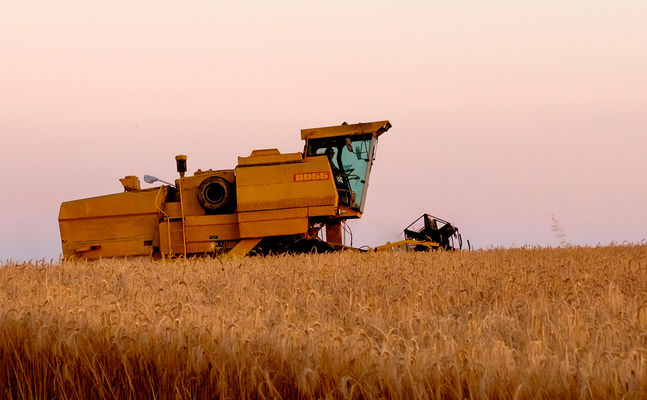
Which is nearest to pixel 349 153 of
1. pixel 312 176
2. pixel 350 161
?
pixel 350 161

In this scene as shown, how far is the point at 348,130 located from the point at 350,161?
66 centimetres

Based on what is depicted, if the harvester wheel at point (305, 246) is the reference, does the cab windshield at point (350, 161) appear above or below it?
above

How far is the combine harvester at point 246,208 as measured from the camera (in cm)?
1509

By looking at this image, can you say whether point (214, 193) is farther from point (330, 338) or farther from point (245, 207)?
point (330, 338)

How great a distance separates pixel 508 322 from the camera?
611 cm

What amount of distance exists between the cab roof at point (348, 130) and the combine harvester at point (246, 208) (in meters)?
0.02

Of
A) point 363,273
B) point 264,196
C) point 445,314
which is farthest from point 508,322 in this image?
point 264,196

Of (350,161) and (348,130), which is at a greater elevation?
(348,130)

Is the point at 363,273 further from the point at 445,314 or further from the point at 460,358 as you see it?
the point at 460,358

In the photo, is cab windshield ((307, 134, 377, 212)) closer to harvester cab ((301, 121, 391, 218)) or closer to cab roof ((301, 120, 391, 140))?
harvester cab ((301, 121, 391, 218))

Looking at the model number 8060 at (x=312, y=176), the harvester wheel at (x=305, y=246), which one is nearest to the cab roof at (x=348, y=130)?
the model number 8060 at (x=312, y=176)

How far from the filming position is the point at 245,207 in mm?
15125

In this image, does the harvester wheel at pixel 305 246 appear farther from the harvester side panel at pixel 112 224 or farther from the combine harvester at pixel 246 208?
the harvester side panel at pixel 112 224

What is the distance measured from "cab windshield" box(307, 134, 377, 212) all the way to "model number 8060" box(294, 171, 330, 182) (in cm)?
67
